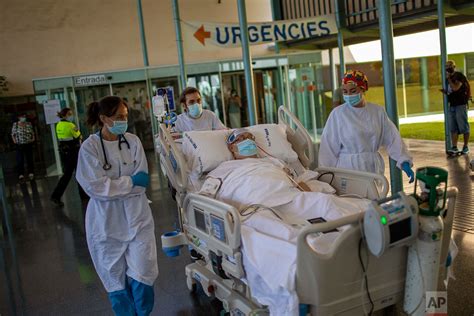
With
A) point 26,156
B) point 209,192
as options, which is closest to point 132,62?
point 26,156

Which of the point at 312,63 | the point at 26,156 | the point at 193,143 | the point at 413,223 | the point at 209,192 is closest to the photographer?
the point at 413,223

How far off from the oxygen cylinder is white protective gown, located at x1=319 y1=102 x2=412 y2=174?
5.25ft

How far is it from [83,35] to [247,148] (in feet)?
42.3

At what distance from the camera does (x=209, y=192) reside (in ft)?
11.7

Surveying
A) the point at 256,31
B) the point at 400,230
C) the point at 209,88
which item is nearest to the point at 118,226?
the point at 400,230

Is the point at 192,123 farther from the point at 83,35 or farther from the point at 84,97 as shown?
the point at 83,35

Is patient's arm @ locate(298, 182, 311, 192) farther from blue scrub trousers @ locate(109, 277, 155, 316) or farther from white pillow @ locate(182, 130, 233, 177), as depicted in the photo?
blue scrub trousers @ locate(109, 277, 155, 316)

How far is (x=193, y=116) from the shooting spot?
538 cm

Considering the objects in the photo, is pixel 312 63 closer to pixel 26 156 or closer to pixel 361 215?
pixel 26 156

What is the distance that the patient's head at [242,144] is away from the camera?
390 cm

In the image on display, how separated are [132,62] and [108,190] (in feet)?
43.4

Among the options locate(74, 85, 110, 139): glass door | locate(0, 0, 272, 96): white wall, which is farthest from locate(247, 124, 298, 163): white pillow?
locate(0, 0, 272, 96): white wall

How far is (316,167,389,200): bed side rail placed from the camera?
344 cm

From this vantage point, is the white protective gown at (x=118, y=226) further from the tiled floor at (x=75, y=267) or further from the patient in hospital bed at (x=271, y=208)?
the tiled floor at (x=75, y=267)
